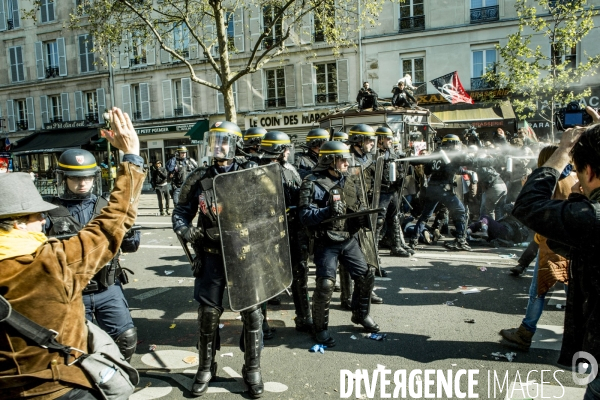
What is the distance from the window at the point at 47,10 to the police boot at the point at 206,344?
3177 centimetres

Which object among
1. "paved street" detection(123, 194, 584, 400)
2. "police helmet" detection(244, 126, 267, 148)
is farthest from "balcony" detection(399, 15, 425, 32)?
"police helmet" detection(244, 126, 267, 148)

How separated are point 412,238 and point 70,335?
23.2 ft

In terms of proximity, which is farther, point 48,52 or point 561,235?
point 48,52

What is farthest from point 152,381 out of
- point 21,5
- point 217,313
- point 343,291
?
point 21,5

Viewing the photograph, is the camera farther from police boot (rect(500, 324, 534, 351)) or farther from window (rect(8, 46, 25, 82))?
window (rect(8, 46, 25, 82))

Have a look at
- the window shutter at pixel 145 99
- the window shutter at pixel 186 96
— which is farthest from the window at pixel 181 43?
the window shutter at pixel 145 99

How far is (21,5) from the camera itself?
30.0 metres

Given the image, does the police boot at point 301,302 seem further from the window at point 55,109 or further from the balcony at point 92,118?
the window at point 55,109

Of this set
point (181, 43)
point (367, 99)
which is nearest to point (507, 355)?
point (367, 99)

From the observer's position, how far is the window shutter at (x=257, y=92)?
79.4 feet

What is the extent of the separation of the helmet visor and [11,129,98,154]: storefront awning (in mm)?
25586

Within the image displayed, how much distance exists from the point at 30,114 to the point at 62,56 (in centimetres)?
459

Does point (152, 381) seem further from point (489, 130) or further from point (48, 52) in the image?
point (48, 52)

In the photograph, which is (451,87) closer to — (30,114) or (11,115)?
(30,114)
